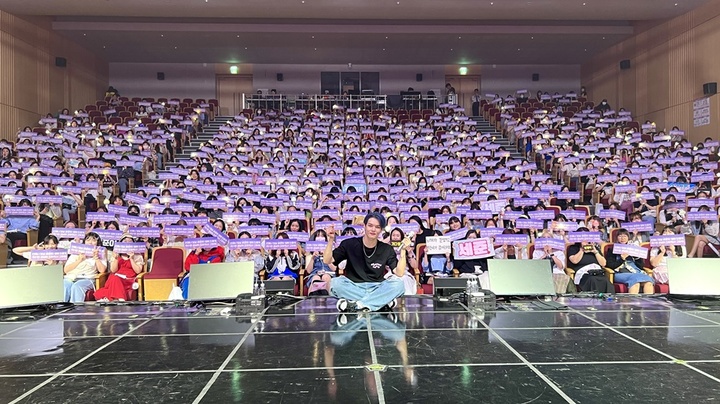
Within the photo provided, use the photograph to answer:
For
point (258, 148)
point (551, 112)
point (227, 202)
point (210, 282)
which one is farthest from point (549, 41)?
point (210, 282)

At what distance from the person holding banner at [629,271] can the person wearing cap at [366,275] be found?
2.81m

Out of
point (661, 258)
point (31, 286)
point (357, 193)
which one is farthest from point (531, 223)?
point (31, 286)

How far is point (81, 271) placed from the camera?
221 inches

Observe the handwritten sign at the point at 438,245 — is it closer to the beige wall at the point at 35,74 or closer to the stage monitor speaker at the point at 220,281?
the stage monitor speaker at the point at 220,281

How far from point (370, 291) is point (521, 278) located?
146 centimetres

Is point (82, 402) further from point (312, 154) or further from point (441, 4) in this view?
point (441, 4)

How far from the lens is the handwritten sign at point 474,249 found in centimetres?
543

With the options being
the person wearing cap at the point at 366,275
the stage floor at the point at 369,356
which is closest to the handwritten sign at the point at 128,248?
the stage floor at the point at 369,356

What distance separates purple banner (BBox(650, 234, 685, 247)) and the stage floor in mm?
1441

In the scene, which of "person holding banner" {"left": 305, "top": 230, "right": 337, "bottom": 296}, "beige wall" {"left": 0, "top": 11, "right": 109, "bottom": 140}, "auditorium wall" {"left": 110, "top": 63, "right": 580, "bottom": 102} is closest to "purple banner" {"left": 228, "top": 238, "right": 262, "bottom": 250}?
"person holding banner" {"left": 305, "top": 230, "right": 337, "bottom": 296}

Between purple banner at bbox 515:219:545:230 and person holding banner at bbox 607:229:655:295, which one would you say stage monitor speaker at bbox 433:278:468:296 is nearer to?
person holding banner at bbox 607:229:655:295

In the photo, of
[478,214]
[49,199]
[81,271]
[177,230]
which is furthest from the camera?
[49,199]

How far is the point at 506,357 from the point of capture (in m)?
3.06

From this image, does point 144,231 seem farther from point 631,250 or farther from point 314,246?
point 631,250
